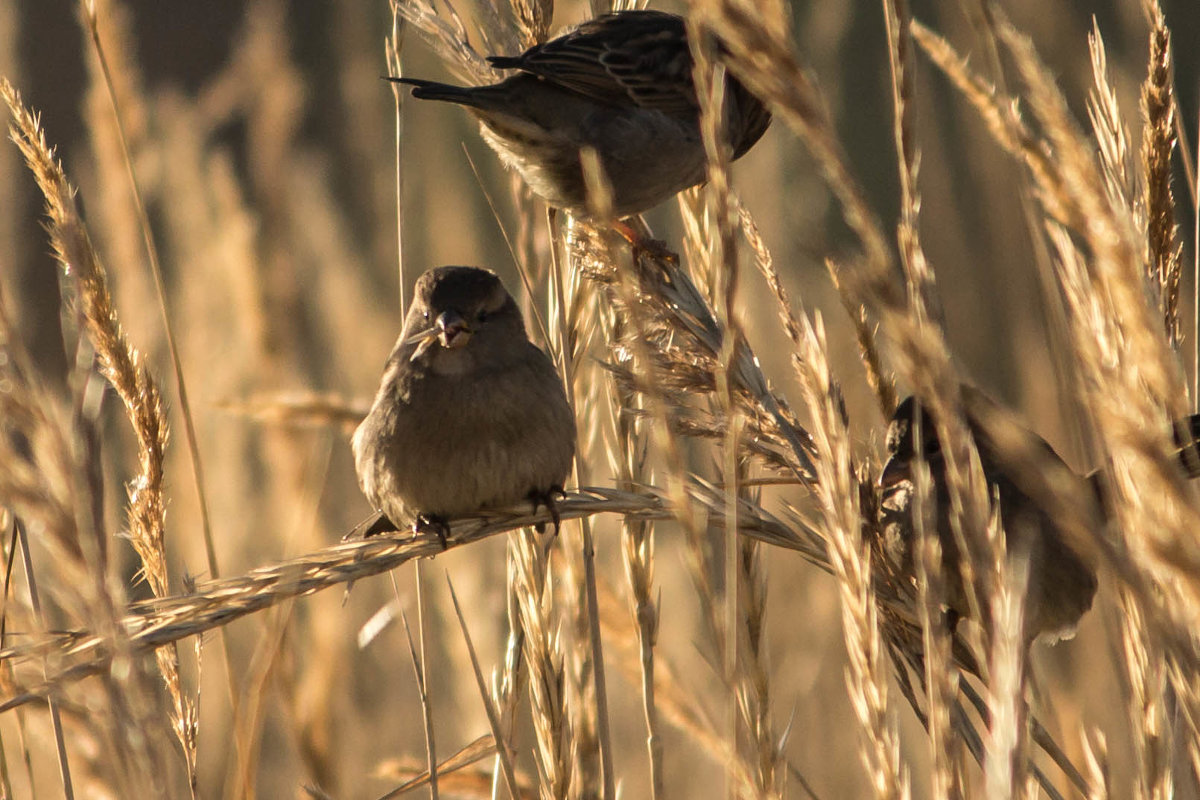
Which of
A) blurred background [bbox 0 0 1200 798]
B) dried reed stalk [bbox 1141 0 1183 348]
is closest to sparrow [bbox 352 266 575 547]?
blurred background [bbox 0 0 1200 798]

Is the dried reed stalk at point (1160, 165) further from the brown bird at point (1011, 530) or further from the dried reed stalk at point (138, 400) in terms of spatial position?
the dried reed stalk at point (138, 400)

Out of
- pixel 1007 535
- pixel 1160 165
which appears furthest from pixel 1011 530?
pixel 1160 165

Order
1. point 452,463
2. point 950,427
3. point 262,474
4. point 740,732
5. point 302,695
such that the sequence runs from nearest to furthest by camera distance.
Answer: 1. point 950,427
2. point 740,732
3. point 302,695
4. point 452,463
5. point 262,474

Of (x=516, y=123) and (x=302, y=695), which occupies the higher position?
(x=516, y=123)

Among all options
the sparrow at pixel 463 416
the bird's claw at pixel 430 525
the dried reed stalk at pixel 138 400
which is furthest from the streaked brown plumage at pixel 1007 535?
the dried reed stalk at pixel 138 400

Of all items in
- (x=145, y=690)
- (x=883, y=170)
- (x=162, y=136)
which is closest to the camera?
(x=145, y=690)

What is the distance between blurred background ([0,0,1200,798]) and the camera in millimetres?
2543

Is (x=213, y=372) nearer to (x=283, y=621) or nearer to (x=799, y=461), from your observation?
(x=283, y=621)

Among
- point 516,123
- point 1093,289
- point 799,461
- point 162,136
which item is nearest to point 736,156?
point 516,123

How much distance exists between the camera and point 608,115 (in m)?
3.37

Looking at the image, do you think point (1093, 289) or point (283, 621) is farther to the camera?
point (283, 621)

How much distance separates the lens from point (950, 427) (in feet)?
4.02

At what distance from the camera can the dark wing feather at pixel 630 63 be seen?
3.16 meters

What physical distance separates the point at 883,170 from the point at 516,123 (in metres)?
4.99
